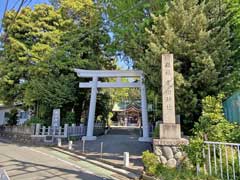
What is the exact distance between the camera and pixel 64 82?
1858 cm

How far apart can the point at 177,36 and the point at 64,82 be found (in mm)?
10406

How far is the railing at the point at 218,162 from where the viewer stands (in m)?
5.70

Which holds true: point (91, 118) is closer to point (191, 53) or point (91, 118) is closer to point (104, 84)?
point (104, 84)

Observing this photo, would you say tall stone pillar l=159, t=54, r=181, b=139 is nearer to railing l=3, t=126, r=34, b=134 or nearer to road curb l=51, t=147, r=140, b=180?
road curb l=51, t=147, r=140, b=180

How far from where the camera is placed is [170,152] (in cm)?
704

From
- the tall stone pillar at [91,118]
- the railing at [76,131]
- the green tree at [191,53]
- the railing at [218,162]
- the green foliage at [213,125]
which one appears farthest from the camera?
the railing at [76,131]

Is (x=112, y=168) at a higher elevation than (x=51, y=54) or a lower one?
lower

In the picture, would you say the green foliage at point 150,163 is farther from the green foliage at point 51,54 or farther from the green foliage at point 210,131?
the green foliage at point 51,54

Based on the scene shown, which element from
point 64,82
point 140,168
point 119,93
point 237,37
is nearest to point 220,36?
point 237,37

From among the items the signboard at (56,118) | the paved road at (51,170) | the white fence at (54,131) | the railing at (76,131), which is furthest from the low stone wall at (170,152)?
the signboard at (56,118)

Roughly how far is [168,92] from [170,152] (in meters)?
1.95

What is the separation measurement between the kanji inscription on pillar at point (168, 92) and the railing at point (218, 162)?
5.01 feet

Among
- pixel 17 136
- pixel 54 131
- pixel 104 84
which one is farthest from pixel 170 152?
pixel 17 136

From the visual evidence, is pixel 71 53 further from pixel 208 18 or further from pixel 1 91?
pixel 208 18
